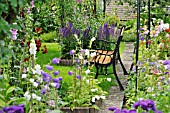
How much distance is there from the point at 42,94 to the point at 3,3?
1.54 meters

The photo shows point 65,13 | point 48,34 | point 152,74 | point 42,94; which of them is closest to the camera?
point 42,94

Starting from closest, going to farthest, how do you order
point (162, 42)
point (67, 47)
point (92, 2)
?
point (162, 42) < point (67, 47) < point (92, 2)

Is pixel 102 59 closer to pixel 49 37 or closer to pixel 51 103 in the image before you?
pixel 51 103

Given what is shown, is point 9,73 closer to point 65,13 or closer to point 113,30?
point 113,30

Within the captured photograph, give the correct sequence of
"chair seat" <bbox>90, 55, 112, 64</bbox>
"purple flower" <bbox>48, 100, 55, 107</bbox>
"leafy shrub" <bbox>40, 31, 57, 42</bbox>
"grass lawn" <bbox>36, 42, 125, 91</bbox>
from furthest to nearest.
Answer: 1. "leafy shrub" <bbox>40, 31, 57, 42</bbox>
2. "grass lawn" <bbox>36, 42, 125, 91</bbox>
3. "chair seat" <bbox>90, 55, 112, 64</bbox>
4. "purple flower" <bbox>48, 100, 55, 107</bbox>

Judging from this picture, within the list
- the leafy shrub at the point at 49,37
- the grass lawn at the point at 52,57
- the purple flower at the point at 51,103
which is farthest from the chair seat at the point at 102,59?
the leafy shrub at the point at 49,37

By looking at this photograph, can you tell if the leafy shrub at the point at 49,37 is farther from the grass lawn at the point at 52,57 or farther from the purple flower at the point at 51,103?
the purple flower at the point at 51,103

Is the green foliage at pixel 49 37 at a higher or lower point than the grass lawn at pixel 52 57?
lower

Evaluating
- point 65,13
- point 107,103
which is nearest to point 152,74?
point 107,103

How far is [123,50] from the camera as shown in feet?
41.1

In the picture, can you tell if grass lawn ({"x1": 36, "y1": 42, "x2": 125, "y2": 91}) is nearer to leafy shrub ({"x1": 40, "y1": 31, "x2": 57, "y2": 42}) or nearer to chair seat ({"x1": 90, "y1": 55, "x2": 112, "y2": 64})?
chair seat ({"x1": 90, "y1": 55, "x2": 112, "y2": 64})

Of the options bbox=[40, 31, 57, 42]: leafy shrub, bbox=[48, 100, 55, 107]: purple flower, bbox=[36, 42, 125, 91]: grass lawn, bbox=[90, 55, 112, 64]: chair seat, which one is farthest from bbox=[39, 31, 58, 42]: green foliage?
bbox=[48, 100, 55, 107]: purple flower

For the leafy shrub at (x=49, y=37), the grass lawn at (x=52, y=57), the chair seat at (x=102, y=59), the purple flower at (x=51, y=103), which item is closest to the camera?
the purple flower at (x=51, y=103)

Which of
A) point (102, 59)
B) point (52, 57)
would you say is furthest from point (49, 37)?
point (102, 59)
